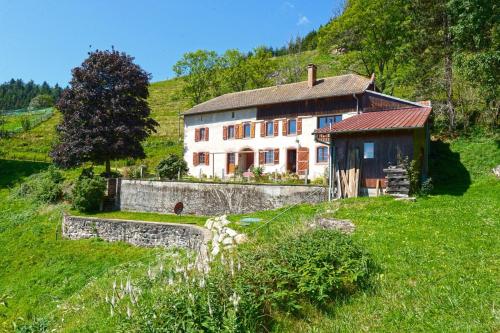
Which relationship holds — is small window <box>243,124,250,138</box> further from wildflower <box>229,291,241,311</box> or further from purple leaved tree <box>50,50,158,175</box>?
wildflower <box>229,291,241,311</box>

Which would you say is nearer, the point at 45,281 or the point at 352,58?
the point at 45,281

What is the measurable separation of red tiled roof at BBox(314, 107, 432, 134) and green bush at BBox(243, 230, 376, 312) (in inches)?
405

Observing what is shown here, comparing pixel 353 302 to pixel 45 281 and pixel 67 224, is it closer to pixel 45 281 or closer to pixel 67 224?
pixel 45 281

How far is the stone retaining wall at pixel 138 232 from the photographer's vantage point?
16.5m

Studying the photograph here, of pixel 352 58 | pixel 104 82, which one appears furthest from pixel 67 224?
pixel 352 58

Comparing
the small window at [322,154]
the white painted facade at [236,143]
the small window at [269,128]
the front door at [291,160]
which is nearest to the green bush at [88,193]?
the white painted facade at [236,143]

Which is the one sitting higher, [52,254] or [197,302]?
[197,302]

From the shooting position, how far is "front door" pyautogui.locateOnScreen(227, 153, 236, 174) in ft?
105

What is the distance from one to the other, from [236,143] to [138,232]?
14.3 m

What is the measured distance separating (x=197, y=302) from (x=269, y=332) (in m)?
1.30

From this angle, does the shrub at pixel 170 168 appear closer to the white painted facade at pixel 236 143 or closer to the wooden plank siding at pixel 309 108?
the white painted facade at pixel 236 143

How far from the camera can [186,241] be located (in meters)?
16.7

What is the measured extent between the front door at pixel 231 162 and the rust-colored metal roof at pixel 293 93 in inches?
154

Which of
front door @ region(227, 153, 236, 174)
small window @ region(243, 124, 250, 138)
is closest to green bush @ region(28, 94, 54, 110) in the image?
front door @ region(227, 153, 236, 174)
